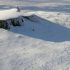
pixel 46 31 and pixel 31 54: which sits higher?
pixel 31 54

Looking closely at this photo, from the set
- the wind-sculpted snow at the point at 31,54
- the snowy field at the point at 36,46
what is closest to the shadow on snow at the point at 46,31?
the snowy field at the point at 36,46

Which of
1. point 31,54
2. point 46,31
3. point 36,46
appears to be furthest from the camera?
point 46,31

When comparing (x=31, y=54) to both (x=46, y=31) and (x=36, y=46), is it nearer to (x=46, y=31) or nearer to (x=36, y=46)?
(x=36, y=46)

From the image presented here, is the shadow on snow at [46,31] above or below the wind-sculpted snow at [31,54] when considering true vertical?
below

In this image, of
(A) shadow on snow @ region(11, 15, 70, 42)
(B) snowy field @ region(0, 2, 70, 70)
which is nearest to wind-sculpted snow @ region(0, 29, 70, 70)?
(B) snowy field @ region(0, 2, 70, 70)

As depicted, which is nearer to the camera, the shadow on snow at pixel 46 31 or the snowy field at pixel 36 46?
the snowy field at pixel 36 46

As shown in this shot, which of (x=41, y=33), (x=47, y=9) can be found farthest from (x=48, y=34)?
(x=47, y=9)

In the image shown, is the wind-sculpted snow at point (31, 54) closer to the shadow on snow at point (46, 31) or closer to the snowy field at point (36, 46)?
the snowy field at point (36, 46)

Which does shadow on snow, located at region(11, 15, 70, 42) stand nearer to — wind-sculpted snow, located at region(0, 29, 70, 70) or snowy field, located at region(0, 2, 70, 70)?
snowy field, located at region(0, 2, 70, 70)

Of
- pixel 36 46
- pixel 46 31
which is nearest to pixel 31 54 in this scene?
pixel 36 46
